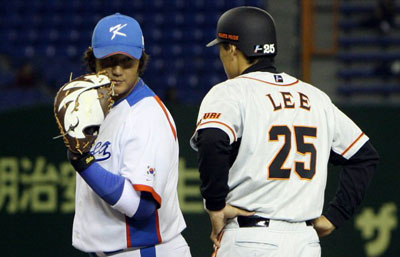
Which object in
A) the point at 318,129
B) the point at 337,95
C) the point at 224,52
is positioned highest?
the point at 224,52

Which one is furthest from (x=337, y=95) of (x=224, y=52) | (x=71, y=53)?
(x=224, y=52)

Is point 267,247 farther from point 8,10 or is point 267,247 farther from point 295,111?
point 8,10

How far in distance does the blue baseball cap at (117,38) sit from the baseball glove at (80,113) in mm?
262

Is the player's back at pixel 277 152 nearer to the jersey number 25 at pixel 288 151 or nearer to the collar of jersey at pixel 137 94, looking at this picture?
the jersey number 25 at pixel 288 151

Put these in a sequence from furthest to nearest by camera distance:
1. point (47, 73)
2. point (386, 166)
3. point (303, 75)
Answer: point (47, 73)
point (303, 75)
point (386, 166)

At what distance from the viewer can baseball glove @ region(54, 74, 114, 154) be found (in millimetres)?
2654

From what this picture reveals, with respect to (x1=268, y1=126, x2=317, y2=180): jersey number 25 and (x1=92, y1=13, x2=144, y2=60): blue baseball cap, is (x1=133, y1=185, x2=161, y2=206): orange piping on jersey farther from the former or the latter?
(x1=92, y1=13, x2=144, y2=60): blue baseball cap

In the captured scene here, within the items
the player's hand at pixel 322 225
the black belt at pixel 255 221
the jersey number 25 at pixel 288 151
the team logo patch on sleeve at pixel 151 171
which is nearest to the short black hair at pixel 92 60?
the team logo patch on sleeve at pixel 151 171

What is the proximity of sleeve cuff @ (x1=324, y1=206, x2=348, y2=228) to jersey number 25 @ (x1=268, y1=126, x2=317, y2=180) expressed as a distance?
285mm

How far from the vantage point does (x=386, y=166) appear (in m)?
5.52

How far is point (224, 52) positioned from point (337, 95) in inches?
287

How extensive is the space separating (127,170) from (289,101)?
71 cm

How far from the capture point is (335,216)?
3119 millimetres

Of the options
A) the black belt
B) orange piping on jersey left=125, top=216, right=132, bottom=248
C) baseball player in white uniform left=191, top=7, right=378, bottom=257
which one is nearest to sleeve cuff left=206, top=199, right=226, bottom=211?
baseball player in white uniform left=191, top=7, right=378, bottom=257
